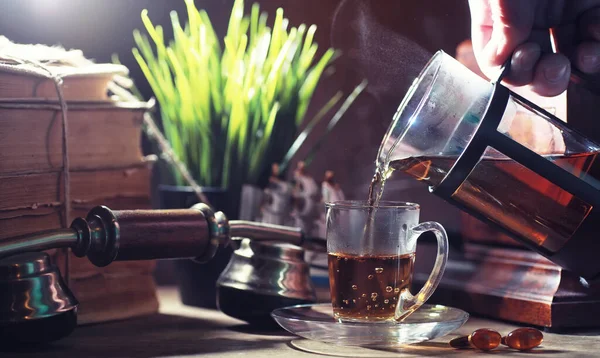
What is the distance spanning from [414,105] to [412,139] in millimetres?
50

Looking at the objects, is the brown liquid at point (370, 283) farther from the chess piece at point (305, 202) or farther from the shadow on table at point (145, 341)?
the chess piece at point (305, 202)

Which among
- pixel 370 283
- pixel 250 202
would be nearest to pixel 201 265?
pixel 250 202

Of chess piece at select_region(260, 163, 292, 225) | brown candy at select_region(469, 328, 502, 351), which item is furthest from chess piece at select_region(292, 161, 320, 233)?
brown candy at select_region(469, 328, 502, 351)

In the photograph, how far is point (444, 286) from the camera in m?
1.13

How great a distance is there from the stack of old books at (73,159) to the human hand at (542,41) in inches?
18.0

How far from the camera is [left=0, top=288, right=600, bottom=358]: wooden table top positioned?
846 millimetres

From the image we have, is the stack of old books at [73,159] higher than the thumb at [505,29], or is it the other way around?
the thumb at [505,29]

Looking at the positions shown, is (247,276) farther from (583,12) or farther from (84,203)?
(583,12)

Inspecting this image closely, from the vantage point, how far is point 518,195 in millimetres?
879

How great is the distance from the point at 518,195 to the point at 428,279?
128 mm

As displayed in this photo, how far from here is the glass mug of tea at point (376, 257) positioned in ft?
2.92

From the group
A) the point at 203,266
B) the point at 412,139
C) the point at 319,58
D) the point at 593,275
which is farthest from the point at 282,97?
the point at 593,275

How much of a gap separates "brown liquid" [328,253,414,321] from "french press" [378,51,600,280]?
0.09m

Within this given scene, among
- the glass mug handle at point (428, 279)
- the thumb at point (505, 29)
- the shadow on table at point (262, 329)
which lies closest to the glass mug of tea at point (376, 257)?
the glass mug handle at point (428, 279)
